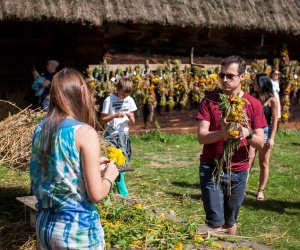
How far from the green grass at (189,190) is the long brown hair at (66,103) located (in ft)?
5.44

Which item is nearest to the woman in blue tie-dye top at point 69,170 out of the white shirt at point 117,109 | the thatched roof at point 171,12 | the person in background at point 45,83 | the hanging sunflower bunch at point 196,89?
the white shirt at point 117,109

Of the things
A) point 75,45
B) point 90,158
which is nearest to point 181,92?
point 75,45

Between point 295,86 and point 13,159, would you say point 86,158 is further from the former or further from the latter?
point 295,86

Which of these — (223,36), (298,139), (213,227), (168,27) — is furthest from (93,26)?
(213,227)

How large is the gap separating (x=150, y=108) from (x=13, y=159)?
17.9 ft

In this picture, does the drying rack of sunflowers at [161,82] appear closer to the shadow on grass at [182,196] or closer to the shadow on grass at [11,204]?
the shadow on grass at [182,196]

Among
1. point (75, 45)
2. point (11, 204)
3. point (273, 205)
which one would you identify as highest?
point (75, 45)

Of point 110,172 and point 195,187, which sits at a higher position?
point 110,172

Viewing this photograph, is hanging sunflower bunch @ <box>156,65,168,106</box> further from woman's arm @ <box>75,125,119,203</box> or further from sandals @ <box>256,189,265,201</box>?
woman's arm @ <box>75,125,119,203</box>

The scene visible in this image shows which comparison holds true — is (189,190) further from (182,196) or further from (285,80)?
(285,80)

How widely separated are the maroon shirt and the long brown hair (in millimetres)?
1509

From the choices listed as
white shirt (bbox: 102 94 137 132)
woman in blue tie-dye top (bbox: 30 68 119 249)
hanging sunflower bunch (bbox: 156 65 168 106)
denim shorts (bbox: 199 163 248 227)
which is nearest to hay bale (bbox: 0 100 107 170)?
white shirt (bbox: 102 94 137 132)

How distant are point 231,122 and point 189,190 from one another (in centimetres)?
333

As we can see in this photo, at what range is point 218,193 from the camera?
13.1 feet
